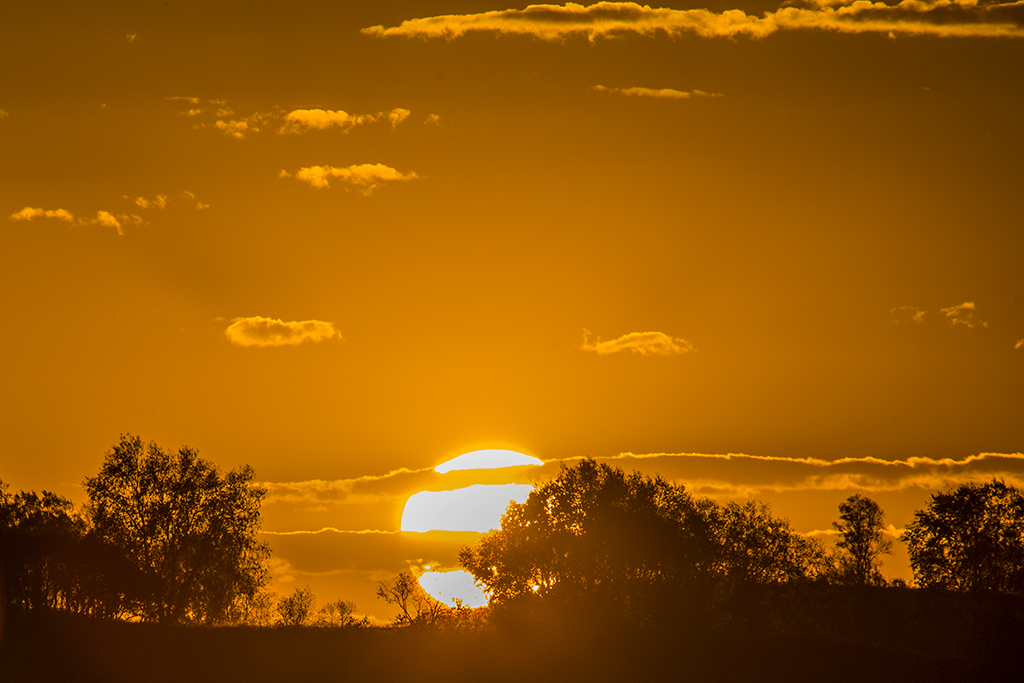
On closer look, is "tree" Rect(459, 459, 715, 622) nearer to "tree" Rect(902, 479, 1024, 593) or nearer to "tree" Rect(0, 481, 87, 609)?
"tree" Rect(902, 479, 1024, 593)

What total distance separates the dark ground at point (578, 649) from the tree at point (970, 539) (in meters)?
3.98

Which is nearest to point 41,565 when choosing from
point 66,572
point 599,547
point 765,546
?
point 66,572

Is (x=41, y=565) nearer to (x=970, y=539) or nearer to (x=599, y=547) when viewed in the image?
(x=599, y=547)

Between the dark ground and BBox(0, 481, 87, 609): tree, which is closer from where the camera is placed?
the dark ground

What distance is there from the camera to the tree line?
93500 millimetres

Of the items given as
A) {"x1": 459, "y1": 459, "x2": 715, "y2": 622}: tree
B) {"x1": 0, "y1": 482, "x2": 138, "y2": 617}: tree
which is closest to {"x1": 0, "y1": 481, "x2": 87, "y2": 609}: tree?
{"x1": 0, "y1": 482, "x2": 138, "y2": 617}: tree

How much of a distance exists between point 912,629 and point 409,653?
68.5 meters

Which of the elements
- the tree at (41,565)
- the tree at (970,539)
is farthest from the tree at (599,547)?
the tree at (41,565)

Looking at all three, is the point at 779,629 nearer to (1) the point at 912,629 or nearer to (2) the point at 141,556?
(1) the point at 912,629

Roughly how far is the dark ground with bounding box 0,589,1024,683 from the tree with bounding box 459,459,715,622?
6393 mm

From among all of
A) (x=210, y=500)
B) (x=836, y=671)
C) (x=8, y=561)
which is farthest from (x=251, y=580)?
(x=836, y=671)

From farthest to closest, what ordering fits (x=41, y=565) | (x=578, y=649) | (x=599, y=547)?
(x=599, y=547)
(x=578, y=649)
(x=41, y=565)

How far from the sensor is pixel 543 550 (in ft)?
395

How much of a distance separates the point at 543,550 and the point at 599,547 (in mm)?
6965
